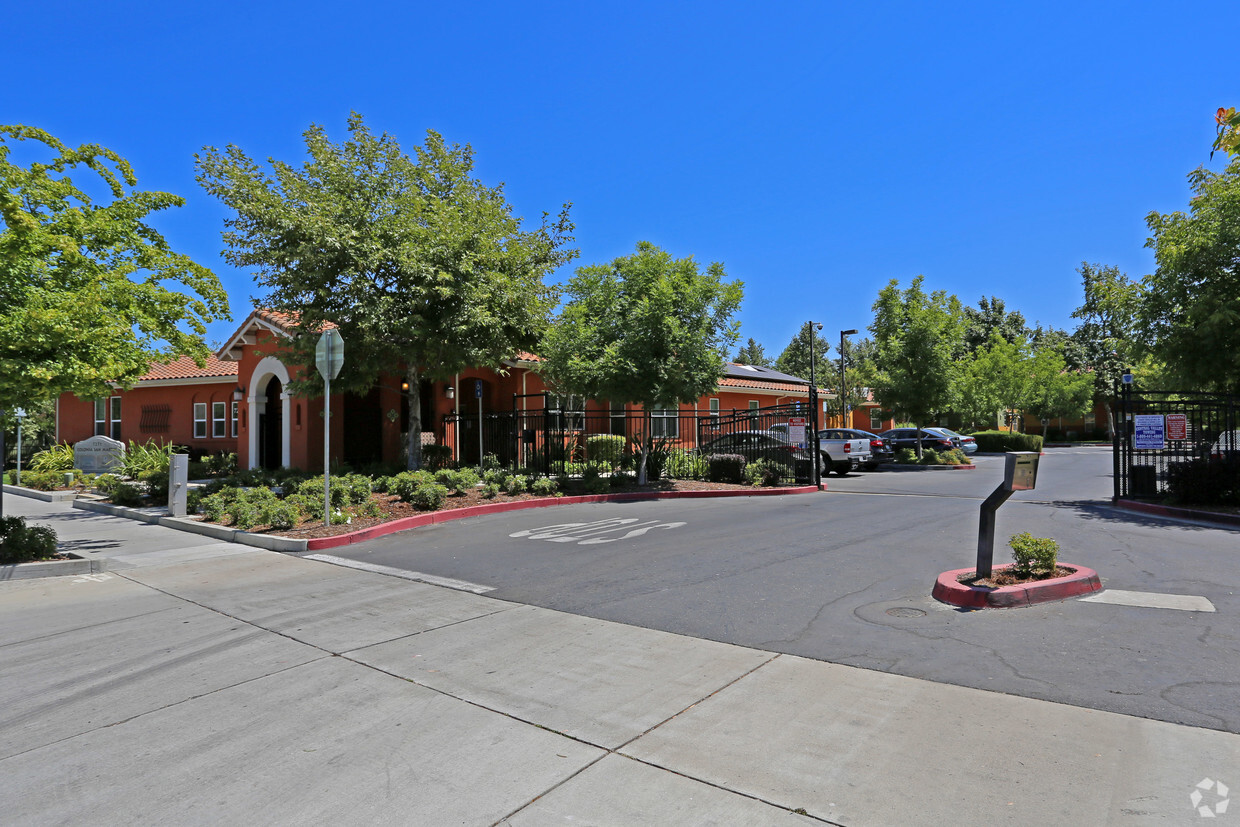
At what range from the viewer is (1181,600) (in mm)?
6539

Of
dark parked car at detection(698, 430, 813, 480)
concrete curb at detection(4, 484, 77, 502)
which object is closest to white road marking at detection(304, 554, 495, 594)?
dark parked car at detection(698, 430, 813, 480)

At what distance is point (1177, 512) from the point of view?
13.1 meters

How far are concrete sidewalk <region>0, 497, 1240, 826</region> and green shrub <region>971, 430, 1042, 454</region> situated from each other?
140ft

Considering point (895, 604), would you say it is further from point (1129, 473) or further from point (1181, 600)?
point (1129, 473)

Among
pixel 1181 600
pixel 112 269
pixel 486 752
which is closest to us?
pixel 486 752

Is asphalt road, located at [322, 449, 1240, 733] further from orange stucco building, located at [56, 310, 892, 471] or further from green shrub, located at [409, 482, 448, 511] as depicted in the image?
orange stucco building, located at [56, 310, 892, 471]

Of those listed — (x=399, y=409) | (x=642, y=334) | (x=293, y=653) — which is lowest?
(x=293, y=653)

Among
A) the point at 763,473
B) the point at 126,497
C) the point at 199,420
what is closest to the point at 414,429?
the point at 126,497

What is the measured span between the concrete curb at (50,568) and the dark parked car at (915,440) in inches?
1055

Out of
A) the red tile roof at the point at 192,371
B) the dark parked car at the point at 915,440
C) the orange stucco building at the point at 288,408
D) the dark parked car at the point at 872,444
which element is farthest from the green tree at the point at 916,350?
the red tile roof at the point at 192,371

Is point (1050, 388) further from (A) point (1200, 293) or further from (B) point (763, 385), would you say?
(A) point (1200, 293)

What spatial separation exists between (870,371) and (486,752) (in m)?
30.3

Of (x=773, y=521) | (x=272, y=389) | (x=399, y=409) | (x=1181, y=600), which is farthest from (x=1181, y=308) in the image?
(x=272, y=389)

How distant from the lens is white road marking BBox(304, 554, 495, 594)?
25.8 ft
